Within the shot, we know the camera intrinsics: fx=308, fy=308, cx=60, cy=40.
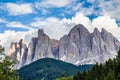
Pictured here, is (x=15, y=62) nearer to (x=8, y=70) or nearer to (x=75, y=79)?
(x=8, y=70)

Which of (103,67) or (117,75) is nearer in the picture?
(117,75)

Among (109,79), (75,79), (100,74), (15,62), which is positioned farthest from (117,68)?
(15,62)

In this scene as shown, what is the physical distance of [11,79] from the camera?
4416 cm

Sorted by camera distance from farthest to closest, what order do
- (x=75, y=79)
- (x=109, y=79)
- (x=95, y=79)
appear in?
1. (x=75, y=79)
2. (x=95, y=79)
3. (x=109, y=79)

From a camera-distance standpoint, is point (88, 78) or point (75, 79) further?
point (75, 79)

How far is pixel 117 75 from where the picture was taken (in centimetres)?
10006

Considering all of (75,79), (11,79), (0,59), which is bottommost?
(75,79)

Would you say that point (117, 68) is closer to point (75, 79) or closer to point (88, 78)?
point (88, 78)

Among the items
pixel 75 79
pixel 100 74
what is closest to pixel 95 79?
pixel 100 74

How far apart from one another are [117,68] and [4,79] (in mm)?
71584

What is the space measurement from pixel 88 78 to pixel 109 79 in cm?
2149

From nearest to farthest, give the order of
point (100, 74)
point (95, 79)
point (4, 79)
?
point (4, 79) < point (95, 79) < point (100, 74)

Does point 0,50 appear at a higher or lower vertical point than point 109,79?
higher

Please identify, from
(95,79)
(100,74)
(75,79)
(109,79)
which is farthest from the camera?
(75,79)
